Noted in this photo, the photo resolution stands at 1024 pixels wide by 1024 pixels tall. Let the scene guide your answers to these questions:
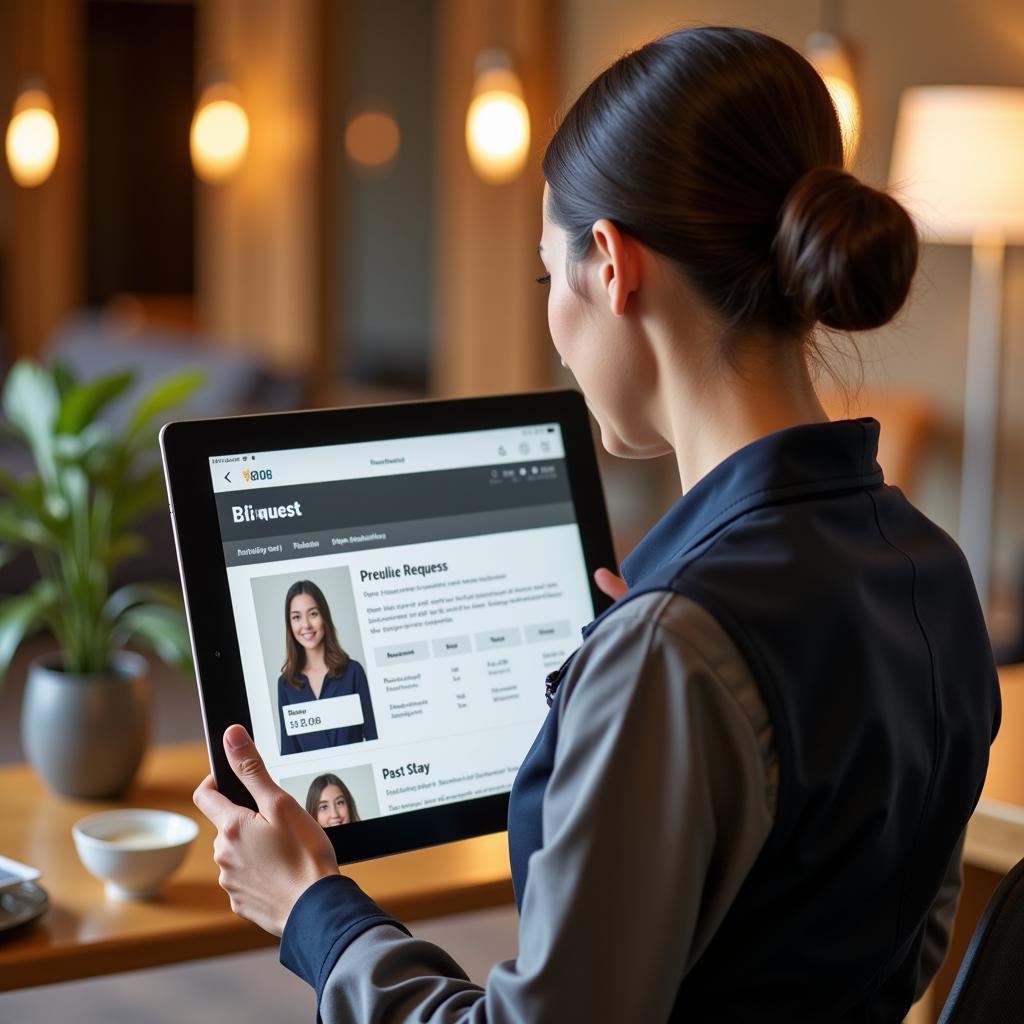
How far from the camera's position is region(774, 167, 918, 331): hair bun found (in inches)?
34.3

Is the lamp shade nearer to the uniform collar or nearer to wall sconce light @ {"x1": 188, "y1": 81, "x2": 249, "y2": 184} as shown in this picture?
wall sconce light @ {"x1": 188, "y1": 81, "x2": 249, "y2": 184}

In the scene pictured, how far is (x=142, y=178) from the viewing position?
8719 millimetres

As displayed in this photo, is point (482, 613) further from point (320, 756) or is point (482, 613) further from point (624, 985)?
point (624, 985)

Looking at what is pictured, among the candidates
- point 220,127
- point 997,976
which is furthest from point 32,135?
point 997,976

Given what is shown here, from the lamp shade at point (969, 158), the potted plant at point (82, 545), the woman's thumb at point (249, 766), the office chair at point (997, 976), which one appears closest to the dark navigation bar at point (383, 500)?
the woman's thumb at point (249, 766)

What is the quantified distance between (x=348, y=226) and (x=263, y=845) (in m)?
6.10

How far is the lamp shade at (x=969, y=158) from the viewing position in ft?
11.9

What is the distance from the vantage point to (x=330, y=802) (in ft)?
3.66

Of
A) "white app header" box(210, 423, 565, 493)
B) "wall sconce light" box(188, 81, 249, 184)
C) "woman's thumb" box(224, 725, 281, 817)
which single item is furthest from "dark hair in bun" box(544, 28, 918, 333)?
"wall sconce light" box(188, 81, 249, 184)

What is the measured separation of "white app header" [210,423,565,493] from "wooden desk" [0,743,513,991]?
1.44 ft

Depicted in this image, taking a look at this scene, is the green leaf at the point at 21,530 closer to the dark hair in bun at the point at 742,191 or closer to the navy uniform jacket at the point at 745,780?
the navy uniform jacket at the point at 745,780

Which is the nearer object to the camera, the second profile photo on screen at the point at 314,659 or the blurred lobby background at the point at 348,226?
the second profile photo on screen at the point at 314,659

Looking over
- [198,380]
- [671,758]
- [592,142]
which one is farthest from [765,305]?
[198,380]

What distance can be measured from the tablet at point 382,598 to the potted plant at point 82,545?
2.23ft
